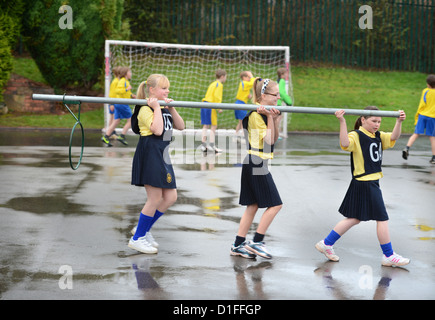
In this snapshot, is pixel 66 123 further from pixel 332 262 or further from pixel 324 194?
pixel 332 262

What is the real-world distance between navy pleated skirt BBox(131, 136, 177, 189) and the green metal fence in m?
18.9

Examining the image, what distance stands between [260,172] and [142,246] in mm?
1317

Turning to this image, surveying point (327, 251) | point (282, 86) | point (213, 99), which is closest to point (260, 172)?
point (327, 251)

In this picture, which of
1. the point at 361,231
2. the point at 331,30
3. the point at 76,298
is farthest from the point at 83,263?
the point at 331,30

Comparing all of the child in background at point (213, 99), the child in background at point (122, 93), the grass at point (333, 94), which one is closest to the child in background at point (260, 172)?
the child in background at point (213, 99)

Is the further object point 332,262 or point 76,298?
point 332,262

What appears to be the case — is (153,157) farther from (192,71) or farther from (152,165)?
(192,71)

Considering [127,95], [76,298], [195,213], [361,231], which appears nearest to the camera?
[76,298]

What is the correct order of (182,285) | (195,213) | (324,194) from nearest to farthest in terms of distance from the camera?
(182,285) < (195,213) < (324,194)

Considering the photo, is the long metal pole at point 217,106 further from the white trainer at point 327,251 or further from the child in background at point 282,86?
the child in background at point 282,86

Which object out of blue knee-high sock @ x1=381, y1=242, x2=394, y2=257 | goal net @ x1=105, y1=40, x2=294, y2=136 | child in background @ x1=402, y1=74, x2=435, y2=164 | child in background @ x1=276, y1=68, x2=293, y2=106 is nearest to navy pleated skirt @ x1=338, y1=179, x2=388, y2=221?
blue knee-high sock @ x1=381, y1=242, x2=394, y2=257

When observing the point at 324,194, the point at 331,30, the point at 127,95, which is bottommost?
the point at 324,194

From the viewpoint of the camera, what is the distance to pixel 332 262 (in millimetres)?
6195

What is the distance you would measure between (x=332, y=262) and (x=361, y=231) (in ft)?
4.64
